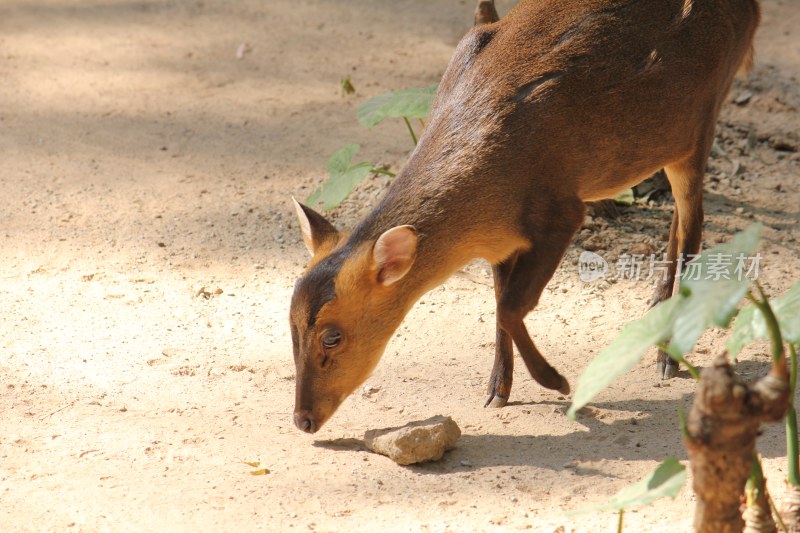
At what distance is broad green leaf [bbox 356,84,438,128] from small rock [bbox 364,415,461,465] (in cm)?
217

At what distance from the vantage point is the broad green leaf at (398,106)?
605 centimetres

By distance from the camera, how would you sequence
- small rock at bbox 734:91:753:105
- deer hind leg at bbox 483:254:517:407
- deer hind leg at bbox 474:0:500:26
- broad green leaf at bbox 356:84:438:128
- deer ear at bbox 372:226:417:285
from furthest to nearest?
small rock at bbox 734:91:753:105
deer hind leg at bbox 474:0:500:26
broad green leaf at bbox 356:84:438:128
deer hind leg at bbox 483:254:517:407
deer ear at bbox 372:226:417:285

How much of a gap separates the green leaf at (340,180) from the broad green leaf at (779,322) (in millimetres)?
3244

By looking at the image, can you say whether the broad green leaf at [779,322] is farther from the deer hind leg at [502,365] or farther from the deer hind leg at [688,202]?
the deer hind leg at [688,202]

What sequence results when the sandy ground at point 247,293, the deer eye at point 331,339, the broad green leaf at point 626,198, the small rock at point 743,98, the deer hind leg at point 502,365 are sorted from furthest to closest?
1. the small rock at point 743,98
2. the broad green leaf at point 626,198
3. the deer hind leg at point 502,365
4. the deer eye at point 331,339
5. the sandy ground at point 247,293

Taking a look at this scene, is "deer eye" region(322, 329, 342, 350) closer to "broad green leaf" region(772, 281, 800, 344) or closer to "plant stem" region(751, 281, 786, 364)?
"broad green leaf" region(772, 281, 800, 344)

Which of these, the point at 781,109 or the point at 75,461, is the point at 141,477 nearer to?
the point at 75,461

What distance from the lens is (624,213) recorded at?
697 cm

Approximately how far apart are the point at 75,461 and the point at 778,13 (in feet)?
26.2

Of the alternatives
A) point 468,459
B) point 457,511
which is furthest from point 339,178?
point 457,511

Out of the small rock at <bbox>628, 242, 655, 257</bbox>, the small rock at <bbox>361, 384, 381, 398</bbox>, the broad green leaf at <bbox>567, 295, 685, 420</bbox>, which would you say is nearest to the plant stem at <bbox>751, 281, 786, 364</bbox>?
the broad green leaf at <bbox>567, 295, 685, 420</bbox>

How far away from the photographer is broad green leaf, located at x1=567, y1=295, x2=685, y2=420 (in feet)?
8.42

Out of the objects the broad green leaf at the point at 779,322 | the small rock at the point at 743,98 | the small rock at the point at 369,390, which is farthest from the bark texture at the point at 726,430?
the small rock at the point at 743,98

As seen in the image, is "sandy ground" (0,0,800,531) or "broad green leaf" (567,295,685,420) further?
"sandy ground" (0,0,800,531)
